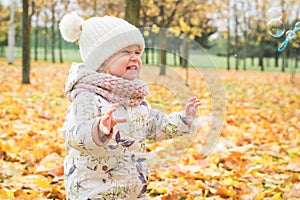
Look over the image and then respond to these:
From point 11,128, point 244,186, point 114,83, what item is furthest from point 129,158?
point 11,128

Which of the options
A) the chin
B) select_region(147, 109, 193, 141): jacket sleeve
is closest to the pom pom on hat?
the chin

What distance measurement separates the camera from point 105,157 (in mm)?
2234

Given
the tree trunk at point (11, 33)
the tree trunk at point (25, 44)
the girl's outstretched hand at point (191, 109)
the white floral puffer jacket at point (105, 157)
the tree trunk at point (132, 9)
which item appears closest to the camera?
the white floral puffer jacket at point (105, 157)

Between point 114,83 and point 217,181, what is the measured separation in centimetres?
189

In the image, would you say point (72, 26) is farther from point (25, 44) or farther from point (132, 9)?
point (25, 44)

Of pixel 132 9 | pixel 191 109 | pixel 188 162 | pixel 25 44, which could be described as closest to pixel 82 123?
pixel 191 109

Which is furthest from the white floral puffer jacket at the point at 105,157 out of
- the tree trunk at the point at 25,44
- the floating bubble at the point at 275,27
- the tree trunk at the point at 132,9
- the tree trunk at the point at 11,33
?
the tree trunk at the point at 11,33

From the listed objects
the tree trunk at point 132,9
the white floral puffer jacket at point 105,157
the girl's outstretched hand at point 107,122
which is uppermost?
the tree trunk at point 132,9

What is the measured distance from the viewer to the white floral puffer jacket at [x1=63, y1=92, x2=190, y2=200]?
2.17 m

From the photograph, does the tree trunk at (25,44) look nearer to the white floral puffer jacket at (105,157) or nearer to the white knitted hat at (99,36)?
the white knitted hat at (99,36)

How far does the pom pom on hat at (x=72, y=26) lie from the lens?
2402 mm

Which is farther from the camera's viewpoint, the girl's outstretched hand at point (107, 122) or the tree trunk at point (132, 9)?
the tree trunk at point (132, 9)

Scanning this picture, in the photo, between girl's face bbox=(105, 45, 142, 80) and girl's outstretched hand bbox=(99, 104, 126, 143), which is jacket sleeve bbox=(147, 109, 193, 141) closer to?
girl's face bbox=(105, 45, 142, 80)

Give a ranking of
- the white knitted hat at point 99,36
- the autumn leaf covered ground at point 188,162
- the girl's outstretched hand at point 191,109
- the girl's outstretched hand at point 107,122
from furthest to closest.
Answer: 1. the autumn leaf covered ground at point 188,162
2. the girl's outstretched hand at point 191,109
3. the white knitted hat at point 99,36
4. the girl's outstretched hand at point 107,122
